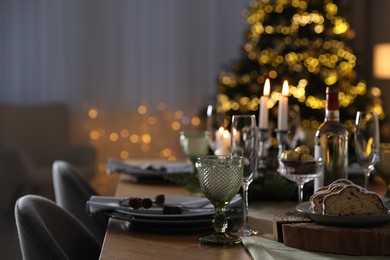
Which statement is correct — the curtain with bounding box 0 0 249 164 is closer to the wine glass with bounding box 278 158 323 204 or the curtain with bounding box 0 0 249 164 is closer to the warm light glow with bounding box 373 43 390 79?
the warm light glow with bounding box 373 43 390 79

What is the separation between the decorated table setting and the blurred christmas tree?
285cm

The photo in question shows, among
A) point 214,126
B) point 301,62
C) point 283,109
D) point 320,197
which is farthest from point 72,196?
point 301,62

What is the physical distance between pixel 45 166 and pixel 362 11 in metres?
2.77

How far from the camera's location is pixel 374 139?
2.05m

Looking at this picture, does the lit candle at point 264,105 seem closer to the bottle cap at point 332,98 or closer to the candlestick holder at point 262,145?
the candlestick holder at point 262,145

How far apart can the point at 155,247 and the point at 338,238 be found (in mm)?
370

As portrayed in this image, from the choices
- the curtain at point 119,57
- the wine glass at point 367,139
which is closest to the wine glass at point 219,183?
the wine glass at point 367,139

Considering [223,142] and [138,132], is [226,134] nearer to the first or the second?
[223,142]

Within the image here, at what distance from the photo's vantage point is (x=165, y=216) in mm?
1706

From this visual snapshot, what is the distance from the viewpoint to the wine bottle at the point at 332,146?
75.6 inches

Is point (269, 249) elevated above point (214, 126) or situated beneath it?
situated beneath

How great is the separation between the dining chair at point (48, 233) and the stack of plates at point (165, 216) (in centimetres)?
14

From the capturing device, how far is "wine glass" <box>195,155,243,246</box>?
1543mm

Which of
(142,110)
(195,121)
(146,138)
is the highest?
(142,110)
